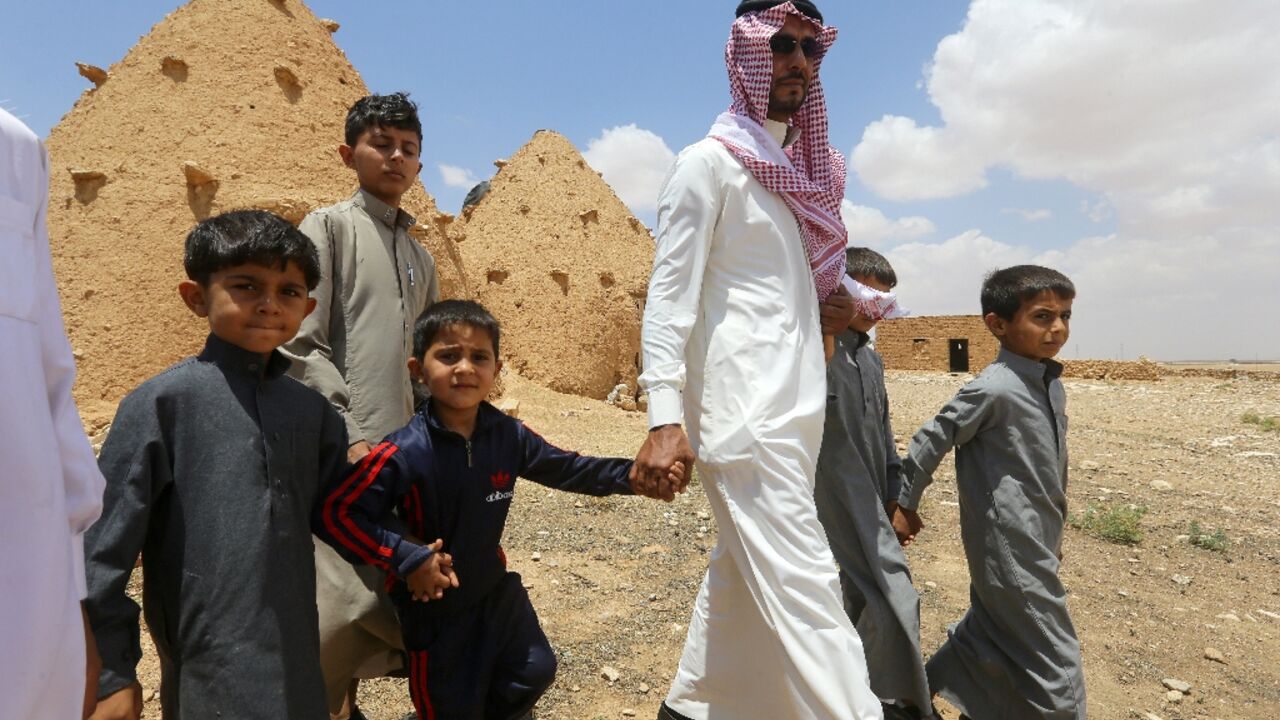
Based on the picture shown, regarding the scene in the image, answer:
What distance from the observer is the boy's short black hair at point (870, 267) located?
9.89 ft

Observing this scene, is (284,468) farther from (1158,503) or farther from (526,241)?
(526,241)

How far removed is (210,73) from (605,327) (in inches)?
247

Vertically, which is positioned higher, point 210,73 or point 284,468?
point 210,73

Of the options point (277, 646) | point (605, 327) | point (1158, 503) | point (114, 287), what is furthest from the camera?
point (605, 327)

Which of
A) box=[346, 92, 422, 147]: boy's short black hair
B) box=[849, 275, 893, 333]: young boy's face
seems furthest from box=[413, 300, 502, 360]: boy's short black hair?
box=[849, 275, 893, 333]: young boy's face

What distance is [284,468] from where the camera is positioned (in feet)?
5.19

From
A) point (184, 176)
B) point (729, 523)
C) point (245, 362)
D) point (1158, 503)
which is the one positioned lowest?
point (1158, 503)

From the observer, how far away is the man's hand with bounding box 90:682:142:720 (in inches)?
50.1

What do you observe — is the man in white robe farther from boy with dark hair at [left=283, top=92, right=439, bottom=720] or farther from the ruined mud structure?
the ruined mud structure

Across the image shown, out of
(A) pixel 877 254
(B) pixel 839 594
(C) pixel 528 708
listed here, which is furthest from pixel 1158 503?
(C) pixel 528 708

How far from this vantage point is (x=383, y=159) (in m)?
2.39

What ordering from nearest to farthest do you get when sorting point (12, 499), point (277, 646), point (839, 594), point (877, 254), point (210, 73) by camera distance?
1. point (12, 499)
2. point (277, 646)
3. point (839, 594)
4. point (877, 254)
5. point (210, 73)

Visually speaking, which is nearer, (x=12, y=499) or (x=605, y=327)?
(x=12, y=499)

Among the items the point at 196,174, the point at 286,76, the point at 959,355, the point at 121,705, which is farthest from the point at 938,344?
→ the point at 121,705
